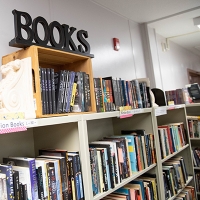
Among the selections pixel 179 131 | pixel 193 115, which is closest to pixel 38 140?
pixel 179 131

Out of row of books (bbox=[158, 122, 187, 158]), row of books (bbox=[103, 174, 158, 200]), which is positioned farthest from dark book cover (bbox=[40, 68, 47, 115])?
row of books (bbox=[158, 122, 187, 158])

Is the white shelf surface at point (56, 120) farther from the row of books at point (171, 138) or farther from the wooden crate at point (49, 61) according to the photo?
the row of books at point (171, 138)

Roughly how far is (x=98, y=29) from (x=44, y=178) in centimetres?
151

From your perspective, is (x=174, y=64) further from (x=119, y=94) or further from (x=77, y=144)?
(x=77, y=144)

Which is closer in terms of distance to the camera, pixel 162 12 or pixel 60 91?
pixel 60 91

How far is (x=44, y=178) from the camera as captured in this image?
869 millimetres

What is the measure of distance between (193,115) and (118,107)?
170 centimetres

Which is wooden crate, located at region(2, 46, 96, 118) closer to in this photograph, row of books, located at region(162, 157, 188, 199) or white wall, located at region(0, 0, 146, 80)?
white wall, located at region(0, 0, 146, 80)

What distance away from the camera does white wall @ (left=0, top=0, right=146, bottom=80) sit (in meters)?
1.28

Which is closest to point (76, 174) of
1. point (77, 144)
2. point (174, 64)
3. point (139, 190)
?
point (77, 144)

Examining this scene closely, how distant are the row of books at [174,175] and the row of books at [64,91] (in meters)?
1.07

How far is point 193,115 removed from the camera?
2707mm

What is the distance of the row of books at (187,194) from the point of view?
1.97m

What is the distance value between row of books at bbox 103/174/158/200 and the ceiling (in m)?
1.66
